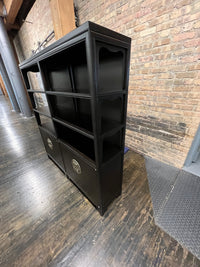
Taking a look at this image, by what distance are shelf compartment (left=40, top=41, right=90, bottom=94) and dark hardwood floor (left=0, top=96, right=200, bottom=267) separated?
1.30m

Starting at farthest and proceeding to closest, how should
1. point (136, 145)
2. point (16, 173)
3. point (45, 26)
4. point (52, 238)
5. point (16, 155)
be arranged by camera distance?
point (45, 26), point (16, 155), point (136, 145), point (16, 173), point (52, 238)

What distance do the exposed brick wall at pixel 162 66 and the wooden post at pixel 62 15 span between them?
365 mm

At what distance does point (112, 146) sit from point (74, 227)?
0.91 m

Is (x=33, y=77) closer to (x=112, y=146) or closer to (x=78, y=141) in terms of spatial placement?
(x=78, y=141)

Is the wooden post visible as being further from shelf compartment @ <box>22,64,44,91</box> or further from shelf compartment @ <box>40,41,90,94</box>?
shelf compartment @ <box>40,41,90,94</box>

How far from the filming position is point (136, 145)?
→ 213 cm

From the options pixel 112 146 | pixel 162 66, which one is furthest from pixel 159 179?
pixel 162 66

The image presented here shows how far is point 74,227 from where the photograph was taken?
114 cm

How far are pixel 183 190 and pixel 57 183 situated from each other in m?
1.70

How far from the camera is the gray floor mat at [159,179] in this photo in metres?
1.34

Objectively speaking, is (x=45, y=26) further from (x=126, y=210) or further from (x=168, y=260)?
(x=168, y=260)

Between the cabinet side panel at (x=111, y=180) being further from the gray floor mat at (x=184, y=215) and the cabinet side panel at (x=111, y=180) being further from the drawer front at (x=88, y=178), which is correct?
the gray floor mat at (x=184, y=215)

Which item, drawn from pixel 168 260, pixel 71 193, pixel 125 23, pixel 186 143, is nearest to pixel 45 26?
pixel 125 23

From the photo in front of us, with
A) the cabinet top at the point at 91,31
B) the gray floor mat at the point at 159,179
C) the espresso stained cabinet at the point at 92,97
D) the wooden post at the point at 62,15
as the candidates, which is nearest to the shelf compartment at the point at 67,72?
the espresso stained cabinet at the point at 92,97
